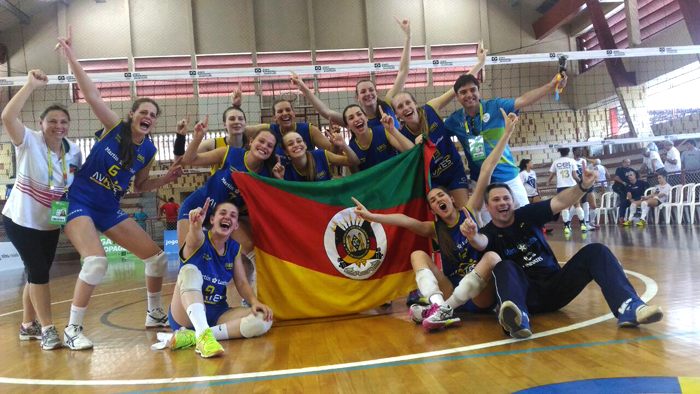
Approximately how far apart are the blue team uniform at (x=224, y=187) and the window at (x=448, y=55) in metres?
16.0

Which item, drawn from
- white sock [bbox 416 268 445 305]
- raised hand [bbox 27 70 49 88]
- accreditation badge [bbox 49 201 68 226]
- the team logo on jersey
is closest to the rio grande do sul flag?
the team logo on jersey

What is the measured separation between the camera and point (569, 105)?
21078 millimetres

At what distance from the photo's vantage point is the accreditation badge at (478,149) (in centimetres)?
449

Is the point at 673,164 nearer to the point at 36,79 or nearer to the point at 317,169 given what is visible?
the point at 317,169

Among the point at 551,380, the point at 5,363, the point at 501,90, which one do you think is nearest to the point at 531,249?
the point at 551,380

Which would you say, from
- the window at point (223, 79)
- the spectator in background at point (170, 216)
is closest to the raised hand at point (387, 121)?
the spectator in background at point (170, 216)

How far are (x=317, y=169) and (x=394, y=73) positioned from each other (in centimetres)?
1588

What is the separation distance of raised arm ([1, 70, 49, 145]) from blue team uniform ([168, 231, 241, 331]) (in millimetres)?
1440

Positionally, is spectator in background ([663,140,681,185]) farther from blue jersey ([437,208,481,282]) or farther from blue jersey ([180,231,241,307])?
blue jersey ([180,231,241,307])

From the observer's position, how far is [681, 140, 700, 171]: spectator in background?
12344 mm

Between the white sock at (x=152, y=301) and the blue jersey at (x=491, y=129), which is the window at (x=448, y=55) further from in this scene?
the white sock at (x=152, y=301)

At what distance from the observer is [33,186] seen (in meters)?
3.89

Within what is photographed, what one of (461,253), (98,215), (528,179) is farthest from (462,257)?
(528,179)

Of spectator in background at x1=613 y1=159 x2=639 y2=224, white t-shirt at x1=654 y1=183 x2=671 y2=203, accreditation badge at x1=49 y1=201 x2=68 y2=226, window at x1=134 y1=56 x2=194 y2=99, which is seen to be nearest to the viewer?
accreditation badge at x1=49 y1=201 x2=68 y2=226
